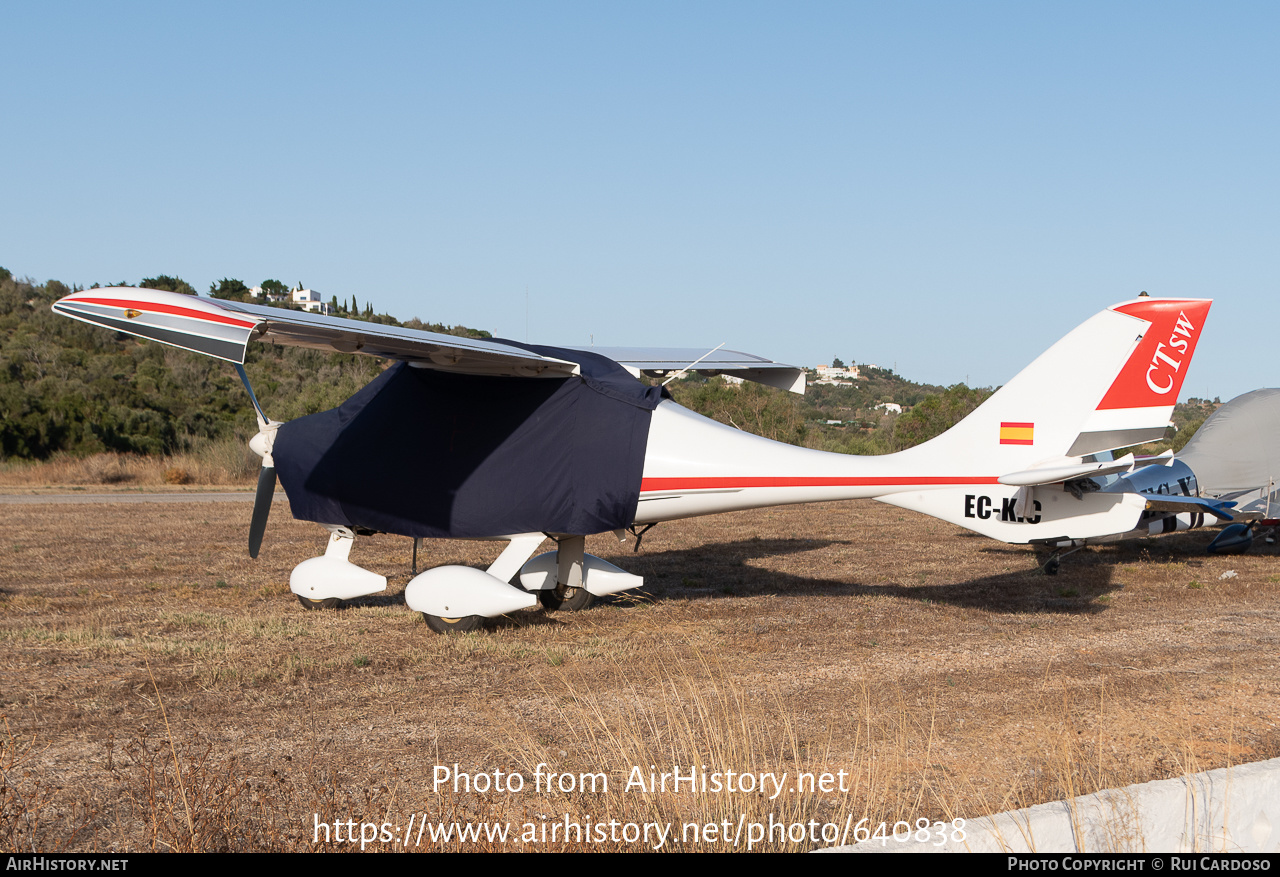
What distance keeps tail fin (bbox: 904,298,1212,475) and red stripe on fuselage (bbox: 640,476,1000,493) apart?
171 millimetres

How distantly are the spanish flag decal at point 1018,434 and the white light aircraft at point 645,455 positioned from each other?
1 centimetres

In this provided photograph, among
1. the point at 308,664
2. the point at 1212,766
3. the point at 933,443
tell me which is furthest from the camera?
the point at 933,443

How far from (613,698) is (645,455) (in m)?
2.69

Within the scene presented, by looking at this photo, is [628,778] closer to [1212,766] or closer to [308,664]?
[1212,766]

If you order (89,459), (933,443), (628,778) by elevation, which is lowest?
(89,459)

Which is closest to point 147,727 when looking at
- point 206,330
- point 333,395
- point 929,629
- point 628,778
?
point 206,330

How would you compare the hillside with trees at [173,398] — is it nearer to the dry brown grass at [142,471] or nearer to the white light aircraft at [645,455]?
the dry brown grass at [142,471]

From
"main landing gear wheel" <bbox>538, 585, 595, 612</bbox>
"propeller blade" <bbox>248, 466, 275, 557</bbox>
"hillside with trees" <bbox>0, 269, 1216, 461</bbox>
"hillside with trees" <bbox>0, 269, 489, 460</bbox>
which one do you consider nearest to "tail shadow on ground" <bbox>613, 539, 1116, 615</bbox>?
"main landing gear wheel" <bbox>538, 585, 595, 612</bbox>

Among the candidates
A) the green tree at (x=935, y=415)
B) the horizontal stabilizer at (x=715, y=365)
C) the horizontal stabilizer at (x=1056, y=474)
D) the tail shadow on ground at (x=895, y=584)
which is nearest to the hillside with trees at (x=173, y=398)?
the green tree at (x=935, y=415)

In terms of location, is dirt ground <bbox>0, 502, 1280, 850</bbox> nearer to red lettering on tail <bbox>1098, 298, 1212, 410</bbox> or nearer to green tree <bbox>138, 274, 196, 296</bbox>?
red lettering on tail <bbox>1098, 298, 1212, 410</bbox>

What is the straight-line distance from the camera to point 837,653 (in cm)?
759

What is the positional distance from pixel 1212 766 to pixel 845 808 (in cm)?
228

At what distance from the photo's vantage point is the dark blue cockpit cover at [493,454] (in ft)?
27.1

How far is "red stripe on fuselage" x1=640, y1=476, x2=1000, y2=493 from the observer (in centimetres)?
805
